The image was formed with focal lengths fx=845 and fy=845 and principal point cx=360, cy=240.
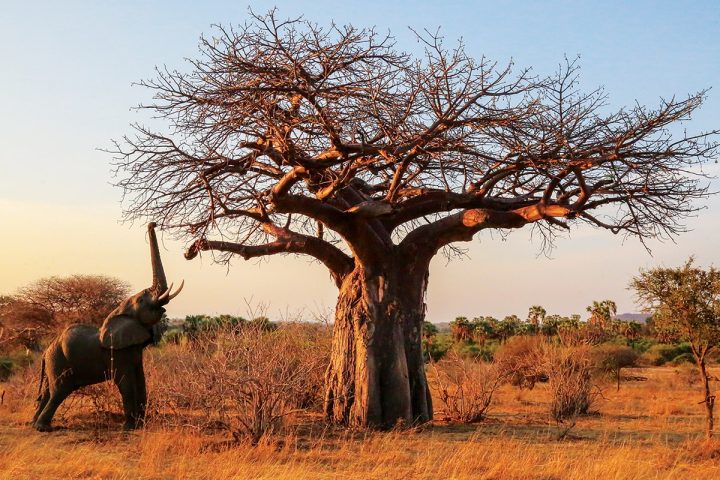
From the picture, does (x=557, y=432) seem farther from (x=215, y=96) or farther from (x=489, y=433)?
(x=215, y=96)

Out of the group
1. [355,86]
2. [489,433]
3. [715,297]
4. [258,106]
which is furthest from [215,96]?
[715,297]

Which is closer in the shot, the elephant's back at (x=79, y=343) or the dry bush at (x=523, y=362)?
the elephant's back at (x=79, y=343)

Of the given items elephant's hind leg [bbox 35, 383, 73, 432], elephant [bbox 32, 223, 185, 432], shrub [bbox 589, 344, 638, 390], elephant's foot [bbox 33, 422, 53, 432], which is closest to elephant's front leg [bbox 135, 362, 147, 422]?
elephant [bbox 32, 223, 185, 432]

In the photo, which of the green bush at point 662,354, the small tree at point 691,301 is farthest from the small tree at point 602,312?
the small tree at point 691,301

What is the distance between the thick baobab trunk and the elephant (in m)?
2.32

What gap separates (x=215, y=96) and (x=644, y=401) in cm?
1226

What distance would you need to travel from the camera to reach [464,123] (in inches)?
386

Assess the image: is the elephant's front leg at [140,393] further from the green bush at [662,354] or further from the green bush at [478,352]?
the green bush at [662,354]

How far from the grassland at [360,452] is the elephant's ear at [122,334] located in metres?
1.10

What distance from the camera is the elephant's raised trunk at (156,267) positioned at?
442 inches

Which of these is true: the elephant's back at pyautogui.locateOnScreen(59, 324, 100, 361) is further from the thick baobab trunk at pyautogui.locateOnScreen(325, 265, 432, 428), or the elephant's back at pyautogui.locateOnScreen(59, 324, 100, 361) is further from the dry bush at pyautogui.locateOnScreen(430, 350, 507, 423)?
the dry bush at pyautogui.locateOnScreen(430, 350, 507, 423)

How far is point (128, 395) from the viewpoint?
35.5 feet

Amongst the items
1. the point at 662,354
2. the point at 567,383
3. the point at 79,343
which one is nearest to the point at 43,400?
the point at 79,343

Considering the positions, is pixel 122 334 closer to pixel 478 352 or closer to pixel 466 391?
pixel 466 391
